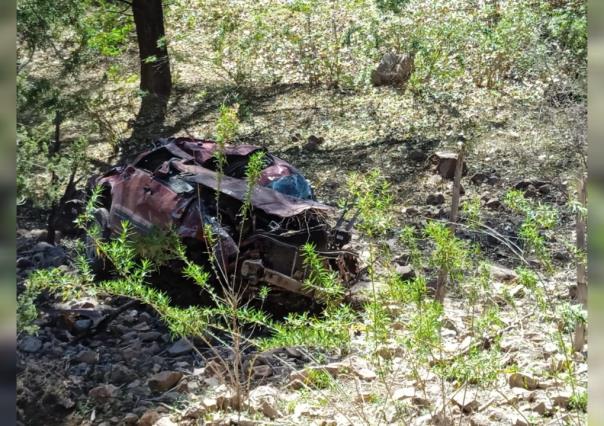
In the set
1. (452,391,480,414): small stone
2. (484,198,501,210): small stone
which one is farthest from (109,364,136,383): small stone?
(484,198,501,210): small stone

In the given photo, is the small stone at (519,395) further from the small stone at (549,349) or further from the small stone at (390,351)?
the small stone at (390,351)

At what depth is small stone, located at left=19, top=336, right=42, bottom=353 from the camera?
5.51m

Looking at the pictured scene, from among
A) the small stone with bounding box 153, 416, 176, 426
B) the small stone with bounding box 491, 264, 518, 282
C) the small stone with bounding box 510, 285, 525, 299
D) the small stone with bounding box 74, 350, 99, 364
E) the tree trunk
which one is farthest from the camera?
the tree trunk

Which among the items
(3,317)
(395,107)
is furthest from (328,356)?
(395,107)

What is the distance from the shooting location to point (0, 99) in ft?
4.69

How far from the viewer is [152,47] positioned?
1084 centimetres

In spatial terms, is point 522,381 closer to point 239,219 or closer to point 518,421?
point 518,421

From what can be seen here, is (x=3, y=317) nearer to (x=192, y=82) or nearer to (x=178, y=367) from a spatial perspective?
(x=178, y=367)

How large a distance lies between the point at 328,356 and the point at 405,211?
3.06 meters

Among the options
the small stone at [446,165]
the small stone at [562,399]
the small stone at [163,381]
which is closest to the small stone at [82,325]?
the small stone at [163,381]

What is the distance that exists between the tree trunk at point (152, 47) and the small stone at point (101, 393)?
5870 mm

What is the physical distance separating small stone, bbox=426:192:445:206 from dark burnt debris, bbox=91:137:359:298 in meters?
2.08

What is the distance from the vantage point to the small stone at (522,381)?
4.26 metres

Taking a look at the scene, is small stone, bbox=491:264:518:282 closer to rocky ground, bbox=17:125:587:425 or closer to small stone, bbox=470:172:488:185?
rocky ground, bbox=17:125:587:425
